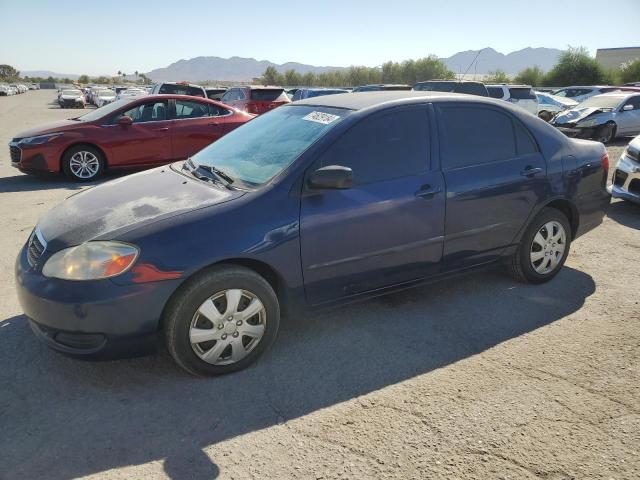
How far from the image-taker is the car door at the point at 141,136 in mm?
8500

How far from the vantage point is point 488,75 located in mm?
55781

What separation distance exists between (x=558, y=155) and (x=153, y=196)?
10.9 feet

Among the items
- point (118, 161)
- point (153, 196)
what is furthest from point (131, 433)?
point (118, 161)

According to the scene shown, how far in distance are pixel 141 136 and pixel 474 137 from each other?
6537 mm

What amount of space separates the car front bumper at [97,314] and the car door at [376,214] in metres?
0.95

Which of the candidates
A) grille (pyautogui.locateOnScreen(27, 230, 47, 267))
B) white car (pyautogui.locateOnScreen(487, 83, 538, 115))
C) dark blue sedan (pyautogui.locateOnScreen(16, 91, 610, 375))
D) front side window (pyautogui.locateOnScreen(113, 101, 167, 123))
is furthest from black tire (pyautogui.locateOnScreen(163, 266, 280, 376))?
white car (pyautogui.locateOnScreen(487, 83, 538, 115))

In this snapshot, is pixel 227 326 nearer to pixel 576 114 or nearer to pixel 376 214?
pixel 376 214

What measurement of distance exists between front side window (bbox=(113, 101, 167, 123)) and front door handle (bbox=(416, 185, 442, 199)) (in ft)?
22.1

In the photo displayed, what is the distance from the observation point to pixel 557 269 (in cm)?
444

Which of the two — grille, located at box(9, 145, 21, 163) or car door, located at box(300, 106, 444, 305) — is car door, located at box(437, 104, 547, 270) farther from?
grille, located at box(9, 145, 21, 163)

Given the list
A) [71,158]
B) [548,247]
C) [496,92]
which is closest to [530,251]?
[548,247]

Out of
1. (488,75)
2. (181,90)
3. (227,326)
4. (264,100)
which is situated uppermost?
(488,75)

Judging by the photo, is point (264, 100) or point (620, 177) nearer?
point (620, 177)

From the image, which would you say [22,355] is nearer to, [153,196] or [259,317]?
[153,196]
